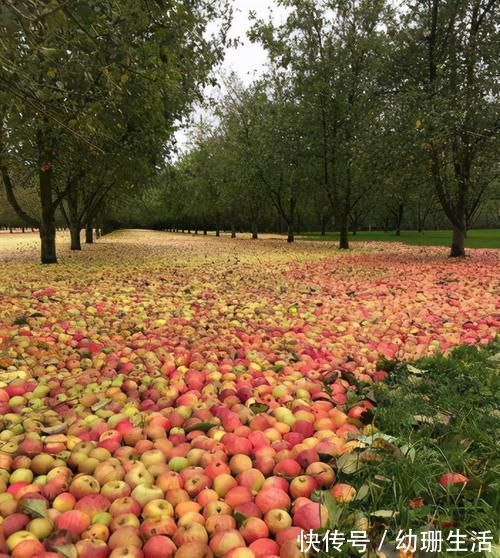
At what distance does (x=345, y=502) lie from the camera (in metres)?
2.04

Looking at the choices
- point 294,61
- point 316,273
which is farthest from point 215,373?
point 294,61

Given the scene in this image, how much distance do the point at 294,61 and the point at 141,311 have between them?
58.2 ft

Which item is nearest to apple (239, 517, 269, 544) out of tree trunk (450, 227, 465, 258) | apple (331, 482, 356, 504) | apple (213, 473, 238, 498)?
apple (213, 473, 238, 498)

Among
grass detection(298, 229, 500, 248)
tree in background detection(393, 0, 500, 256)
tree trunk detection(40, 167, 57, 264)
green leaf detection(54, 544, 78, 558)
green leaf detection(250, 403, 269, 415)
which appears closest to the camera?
green leaf detection(54, 544, 78, 558)

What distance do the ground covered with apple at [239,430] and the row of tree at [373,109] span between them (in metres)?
8.82

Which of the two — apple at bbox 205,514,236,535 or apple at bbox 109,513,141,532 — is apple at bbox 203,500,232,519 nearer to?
apple at bbox 205,514,236,535

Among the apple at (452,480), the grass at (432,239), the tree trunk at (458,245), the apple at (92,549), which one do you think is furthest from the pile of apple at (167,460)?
the grass at (432,239)

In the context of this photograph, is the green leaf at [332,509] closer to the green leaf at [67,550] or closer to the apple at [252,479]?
the apple at [252,479]

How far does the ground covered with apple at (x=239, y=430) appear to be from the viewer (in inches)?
74.5

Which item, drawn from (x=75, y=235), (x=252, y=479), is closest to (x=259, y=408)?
(x=252, y=479)

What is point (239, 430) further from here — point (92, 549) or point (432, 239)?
point (432, 239)

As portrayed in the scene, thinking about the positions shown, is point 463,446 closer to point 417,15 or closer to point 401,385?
point 401,385

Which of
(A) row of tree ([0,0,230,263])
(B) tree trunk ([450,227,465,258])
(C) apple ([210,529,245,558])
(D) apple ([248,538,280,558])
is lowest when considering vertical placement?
(D) apple ([248,538,280,558])

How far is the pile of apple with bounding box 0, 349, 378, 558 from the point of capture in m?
1.82
